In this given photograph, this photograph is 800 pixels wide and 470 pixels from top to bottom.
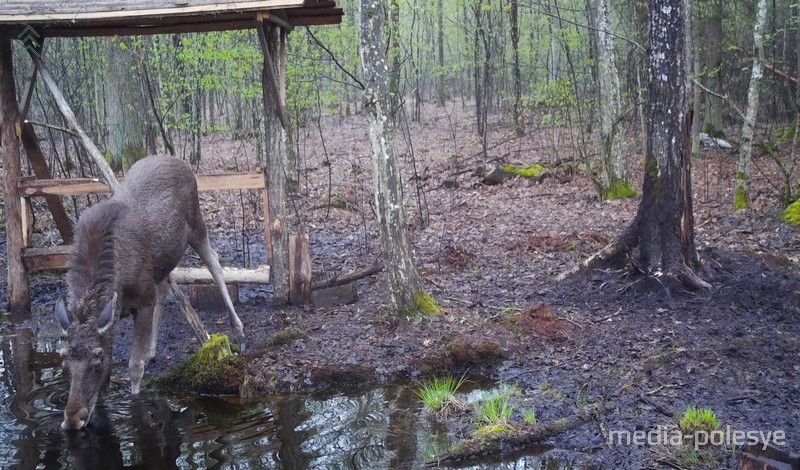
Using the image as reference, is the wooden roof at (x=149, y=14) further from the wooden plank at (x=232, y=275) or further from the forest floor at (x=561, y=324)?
the forest floor at (x=561, y=324)

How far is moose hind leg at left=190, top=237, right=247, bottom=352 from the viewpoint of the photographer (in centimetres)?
815

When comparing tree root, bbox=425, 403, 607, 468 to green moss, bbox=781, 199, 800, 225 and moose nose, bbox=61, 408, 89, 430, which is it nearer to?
moose nose, bbox=61, 408, 89, 430

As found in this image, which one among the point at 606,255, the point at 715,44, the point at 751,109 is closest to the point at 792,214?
the point at 751,109

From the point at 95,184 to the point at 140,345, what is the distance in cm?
323

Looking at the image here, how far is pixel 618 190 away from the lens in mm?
14914

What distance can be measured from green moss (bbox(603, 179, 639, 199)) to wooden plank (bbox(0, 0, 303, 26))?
9158 millimetres

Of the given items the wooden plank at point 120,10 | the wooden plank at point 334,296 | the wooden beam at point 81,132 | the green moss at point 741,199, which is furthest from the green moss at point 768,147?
the wooden beam at point 81,132

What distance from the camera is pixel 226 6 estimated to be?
810cm

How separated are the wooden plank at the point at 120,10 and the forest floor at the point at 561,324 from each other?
392cm

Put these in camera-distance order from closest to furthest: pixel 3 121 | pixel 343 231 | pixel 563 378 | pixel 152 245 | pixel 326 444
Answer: pixel 326 444 → pixel 563 378 → pixel 152 245 → pixel 3 121 → pixel 343 231

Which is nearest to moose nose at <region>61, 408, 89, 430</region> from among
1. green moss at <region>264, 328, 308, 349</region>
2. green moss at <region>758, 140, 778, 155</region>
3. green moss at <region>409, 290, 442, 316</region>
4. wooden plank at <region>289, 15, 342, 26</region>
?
green moss at <region>264, 328, 308, 349</region>

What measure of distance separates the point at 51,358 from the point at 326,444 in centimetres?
429

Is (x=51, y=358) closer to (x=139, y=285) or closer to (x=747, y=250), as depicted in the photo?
(x=139, y=285)

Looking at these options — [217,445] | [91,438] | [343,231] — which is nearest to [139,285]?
[91,438]
